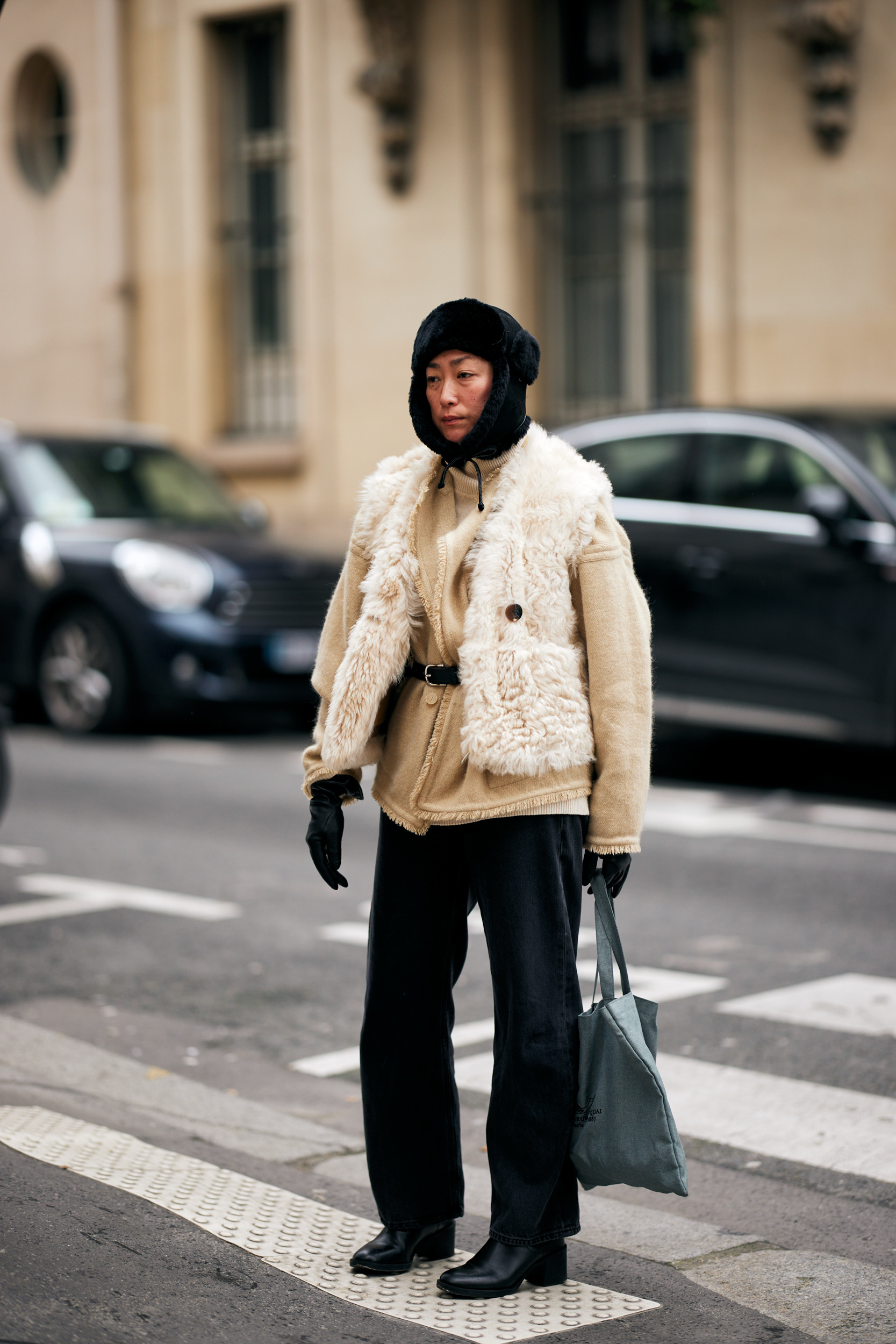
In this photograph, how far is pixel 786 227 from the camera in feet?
50.5

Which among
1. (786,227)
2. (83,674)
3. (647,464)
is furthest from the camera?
(786,227)

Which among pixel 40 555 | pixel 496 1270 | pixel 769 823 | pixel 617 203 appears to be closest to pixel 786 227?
pixel 617 203

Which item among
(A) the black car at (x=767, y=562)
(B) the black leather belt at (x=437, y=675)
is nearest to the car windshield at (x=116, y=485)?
(A) the black car at (x=767, y=562)

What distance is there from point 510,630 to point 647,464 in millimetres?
6866

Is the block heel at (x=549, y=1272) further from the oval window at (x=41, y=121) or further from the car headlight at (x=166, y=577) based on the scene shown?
the oval window at (x=41, y=121)

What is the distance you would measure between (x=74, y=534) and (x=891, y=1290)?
961 centimetres

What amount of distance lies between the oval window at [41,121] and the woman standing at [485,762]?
1883 centimetres

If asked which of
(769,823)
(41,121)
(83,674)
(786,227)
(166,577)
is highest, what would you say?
(41,121)

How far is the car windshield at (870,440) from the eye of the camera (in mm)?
9648

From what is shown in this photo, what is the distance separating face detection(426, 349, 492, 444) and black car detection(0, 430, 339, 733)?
329 inches

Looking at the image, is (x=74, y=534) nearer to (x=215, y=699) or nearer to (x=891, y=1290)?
(x=215, y=699)

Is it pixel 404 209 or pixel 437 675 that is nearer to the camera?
pixel 437 675

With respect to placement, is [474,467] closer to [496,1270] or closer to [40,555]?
[496,1270]

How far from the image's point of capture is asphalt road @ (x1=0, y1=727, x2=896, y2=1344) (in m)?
3.62
